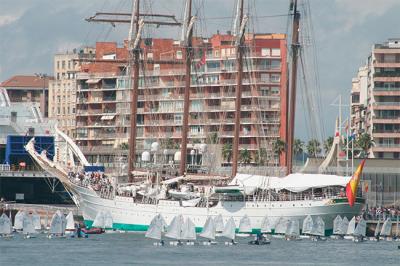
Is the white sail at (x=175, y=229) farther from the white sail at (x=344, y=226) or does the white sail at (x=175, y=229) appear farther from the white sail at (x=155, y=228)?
the white sail at (x=344, y=226)

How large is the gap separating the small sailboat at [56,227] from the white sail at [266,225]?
20.2m

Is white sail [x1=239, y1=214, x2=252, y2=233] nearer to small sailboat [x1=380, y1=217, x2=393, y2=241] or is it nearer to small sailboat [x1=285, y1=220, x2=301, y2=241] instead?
small sailboat [x1=285, y1=220, x2=301, y2=241]

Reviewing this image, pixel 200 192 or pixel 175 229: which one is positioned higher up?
pixel 200 192

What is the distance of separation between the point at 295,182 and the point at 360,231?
9.61m

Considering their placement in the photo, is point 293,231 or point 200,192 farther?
point 200,192

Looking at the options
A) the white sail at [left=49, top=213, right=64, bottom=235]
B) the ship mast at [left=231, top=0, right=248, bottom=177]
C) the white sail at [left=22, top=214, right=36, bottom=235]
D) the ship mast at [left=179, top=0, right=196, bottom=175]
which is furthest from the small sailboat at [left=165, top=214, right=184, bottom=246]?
the ship mast at [left=179, top=0, right=196, bottom=175]

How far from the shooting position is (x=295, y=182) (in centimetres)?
16825

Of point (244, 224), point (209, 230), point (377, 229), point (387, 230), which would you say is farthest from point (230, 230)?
point (377, 229)

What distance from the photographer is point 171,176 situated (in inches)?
7156

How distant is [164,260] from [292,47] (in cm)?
5309

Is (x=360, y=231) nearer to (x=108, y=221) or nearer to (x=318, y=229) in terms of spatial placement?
(x=318, y=229)

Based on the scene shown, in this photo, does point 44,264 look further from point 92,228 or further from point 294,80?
point 294,80

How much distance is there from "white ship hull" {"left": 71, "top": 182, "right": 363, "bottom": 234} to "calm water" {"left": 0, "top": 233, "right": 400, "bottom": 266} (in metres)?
4.87

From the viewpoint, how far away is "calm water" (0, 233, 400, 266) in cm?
13400
